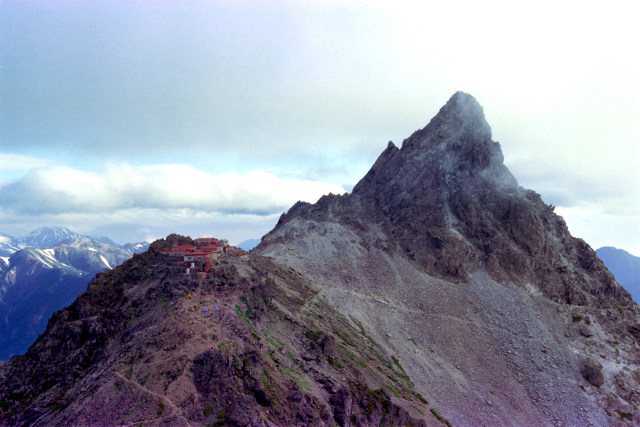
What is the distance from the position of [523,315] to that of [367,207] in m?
64.6

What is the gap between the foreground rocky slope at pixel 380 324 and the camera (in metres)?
43.9

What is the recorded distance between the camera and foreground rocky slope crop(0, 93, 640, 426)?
144 feet

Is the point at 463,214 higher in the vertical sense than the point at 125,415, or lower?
higher

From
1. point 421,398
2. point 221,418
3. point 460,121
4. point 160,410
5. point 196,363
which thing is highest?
point 460,121

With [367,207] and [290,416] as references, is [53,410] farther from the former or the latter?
[367,207]

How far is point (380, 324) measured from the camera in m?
90.1

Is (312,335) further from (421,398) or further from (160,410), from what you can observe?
(160,410)

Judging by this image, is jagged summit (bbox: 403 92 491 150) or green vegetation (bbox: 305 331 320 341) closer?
green vegetation (bbox: 305 331 320 341)

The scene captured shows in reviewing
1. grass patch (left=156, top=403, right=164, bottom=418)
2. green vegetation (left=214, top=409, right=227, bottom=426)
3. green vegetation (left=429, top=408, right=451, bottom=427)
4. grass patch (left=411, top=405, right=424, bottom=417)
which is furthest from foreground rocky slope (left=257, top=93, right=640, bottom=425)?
grass patch (left=156, top=403, right=164, bottom=418)

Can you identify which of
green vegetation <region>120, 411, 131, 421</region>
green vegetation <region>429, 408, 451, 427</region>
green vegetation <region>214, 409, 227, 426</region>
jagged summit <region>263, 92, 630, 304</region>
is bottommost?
green vegetation <region>429, 408, 451, 427</region>

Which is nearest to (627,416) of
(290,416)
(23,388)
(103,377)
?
(290,416)

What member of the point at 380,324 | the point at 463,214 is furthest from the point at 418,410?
the point at 463,214

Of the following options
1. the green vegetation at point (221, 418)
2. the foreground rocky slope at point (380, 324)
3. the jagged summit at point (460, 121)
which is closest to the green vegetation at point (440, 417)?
the foreground rocky slope at point (380, 324)

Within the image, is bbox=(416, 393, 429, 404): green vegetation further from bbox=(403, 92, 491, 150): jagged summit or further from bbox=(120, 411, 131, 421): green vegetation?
bbox=(403, 92, 491, 150): jagged summit
